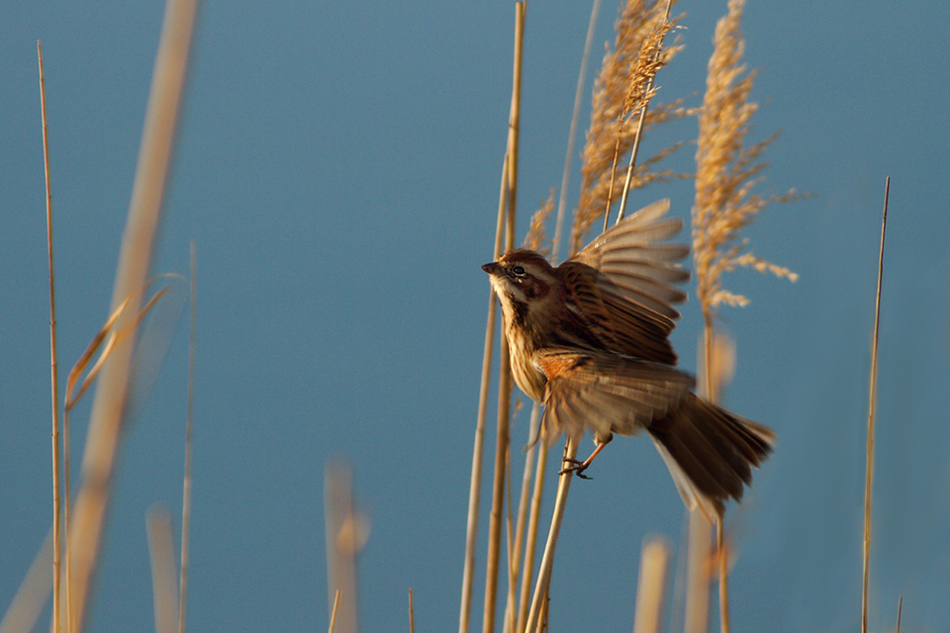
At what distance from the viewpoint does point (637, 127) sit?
175cm

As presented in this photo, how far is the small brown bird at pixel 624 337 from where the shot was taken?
5.26 ft

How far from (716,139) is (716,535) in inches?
39.0

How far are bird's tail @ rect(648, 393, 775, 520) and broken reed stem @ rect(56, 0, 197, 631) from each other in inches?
42.0

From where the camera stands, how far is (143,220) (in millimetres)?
968

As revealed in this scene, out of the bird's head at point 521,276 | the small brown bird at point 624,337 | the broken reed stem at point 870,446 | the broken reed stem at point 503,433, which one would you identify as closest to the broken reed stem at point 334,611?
the broken reed stem at point 503,433

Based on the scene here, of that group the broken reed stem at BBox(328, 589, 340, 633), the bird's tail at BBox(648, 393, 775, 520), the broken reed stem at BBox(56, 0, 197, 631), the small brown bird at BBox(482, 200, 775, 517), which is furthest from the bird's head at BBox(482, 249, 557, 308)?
the broken reed stem at BBox(56, 0, 197, 631)

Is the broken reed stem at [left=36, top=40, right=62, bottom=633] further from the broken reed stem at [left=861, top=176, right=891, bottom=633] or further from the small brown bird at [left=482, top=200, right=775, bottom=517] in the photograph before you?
the broken reed stem at [left=861, top=176, right=891, bottom=633]

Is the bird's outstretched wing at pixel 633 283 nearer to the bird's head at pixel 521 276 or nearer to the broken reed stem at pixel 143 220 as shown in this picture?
the bird's head at pixel 521 276

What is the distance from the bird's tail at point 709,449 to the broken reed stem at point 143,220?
1.07 metres

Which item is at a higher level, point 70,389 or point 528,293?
point 528,293

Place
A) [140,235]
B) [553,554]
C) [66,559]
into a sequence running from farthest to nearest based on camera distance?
[553,554], [66,559], [140,235]

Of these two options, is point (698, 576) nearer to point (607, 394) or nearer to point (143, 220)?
point (607, 394)

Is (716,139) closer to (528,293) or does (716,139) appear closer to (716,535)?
(528,293)

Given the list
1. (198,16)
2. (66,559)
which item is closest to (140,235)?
(198,16)
